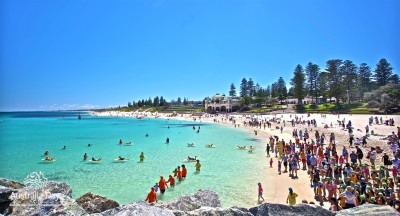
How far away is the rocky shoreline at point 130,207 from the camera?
5184 mm

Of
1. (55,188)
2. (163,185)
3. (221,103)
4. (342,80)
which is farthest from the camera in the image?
(221,103)

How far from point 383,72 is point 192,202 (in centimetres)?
9007

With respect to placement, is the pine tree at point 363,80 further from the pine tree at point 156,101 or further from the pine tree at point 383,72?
the pine tree at point 156,101

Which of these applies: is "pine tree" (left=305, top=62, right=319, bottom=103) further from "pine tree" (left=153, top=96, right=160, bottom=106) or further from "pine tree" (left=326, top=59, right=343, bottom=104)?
"pine tree" (left=153, top=96, right=160, bottom=106)

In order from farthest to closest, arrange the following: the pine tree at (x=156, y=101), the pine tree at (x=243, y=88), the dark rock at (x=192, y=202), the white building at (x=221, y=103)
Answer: the pine tree at (x=156, y=101)
the pine tree at (x=243, y=88)
the white building at (x=221, y=103)
the dark rock at (x=192, y=202)

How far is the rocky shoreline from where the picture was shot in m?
5.18

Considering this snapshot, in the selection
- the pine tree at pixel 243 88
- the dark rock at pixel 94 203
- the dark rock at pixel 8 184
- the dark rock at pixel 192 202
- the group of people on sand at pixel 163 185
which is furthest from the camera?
the pine tree at pixel 243 88

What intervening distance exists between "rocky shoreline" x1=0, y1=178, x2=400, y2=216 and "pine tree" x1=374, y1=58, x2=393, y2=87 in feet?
290

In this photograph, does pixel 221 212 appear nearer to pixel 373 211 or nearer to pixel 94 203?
pixel 373 211

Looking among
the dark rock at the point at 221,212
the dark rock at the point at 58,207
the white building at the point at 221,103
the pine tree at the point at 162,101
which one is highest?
the pine tree at the point at 162,101

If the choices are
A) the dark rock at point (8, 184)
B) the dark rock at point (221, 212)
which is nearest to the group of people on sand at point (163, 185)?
the dark rock at point (8, 184)

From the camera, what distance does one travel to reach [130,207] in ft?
17.1

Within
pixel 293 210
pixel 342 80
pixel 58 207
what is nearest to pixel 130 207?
pixel 58 207

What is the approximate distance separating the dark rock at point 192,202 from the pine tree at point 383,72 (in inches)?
3468
